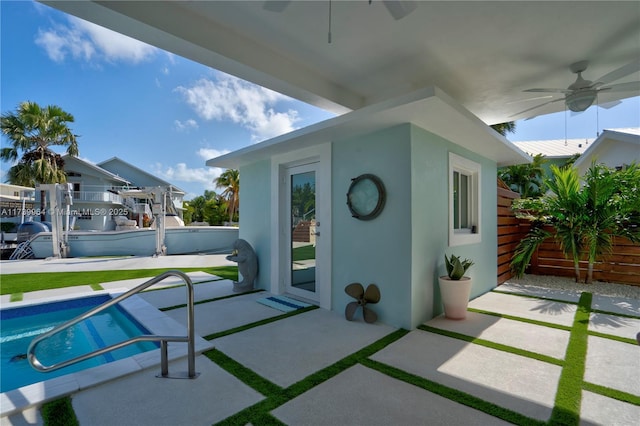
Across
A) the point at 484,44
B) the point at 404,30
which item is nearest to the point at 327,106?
the point at 404,30

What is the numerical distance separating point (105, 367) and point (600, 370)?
4650mm

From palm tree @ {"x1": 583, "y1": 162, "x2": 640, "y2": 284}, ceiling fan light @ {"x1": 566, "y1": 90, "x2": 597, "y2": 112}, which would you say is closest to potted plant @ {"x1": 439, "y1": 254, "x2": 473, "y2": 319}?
ceiling fan light @ {"x1": 566, "y1": 90, "x2": 597, "y2": 112}

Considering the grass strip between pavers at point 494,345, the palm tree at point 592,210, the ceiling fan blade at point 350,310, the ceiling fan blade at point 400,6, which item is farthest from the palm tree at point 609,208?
the ceiling fan blade at point 400,6

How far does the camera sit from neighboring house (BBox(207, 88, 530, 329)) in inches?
151

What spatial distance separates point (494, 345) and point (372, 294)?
150 cm

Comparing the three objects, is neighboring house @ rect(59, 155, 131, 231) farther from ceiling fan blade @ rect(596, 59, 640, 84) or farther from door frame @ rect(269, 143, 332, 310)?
ceiling fan blade @ rect(596, 59, 640, 84)

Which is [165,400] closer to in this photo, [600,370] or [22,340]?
[22,340]

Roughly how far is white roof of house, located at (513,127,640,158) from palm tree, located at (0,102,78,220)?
2676cm

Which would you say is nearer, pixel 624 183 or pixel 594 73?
pixel 594 73

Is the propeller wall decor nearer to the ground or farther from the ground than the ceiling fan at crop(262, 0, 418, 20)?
nearer to the ground

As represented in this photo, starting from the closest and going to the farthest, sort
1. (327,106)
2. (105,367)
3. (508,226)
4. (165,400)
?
(165,400) → (105,367) → (327,106) → (508,226)

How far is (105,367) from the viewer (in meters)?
2.78

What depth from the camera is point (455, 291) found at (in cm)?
407

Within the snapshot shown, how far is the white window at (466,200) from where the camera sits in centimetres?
513
